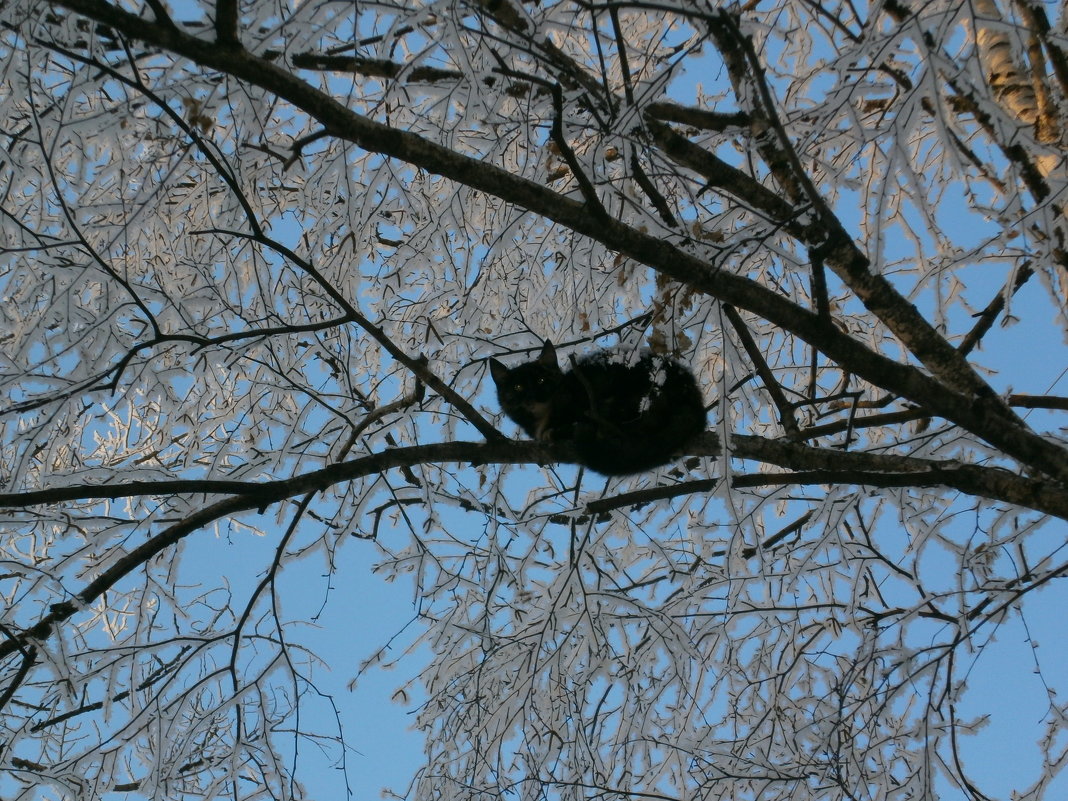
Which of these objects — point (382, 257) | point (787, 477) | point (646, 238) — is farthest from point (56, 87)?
point (787, 477)

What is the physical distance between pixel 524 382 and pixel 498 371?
19 centimetres

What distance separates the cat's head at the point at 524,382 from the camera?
155 inches

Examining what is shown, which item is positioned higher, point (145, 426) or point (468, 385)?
point (145, 426)

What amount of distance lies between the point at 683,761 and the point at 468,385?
1.94 m

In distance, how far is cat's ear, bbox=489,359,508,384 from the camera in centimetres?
428

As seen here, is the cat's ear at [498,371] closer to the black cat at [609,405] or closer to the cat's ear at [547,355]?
the black cat at [609,405]

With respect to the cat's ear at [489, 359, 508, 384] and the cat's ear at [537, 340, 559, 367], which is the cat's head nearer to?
the cat's ear at [489, 359, 508, 384]

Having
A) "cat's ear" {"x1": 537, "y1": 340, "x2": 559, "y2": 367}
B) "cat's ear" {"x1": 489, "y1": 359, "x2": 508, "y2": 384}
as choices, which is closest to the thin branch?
"cat's ear" {"x1": 537, "y1": 340, "x2": 559, "y2": 367}

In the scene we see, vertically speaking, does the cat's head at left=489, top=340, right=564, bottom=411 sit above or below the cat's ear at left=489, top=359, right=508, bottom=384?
below

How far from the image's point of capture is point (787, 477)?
8.53ft

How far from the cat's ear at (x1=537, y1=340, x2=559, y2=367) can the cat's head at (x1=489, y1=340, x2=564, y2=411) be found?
0.14 metres

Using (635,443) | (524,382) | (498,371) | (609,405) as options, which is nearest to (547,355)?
(609,405)

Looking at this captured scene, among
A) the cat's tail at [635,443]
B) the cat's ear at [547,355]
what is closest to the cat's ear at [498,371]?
the cat's ear at [547,355]

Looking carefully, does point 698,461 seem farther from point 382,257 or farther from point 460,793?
point 382,257
